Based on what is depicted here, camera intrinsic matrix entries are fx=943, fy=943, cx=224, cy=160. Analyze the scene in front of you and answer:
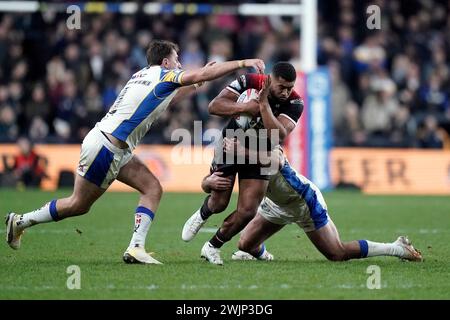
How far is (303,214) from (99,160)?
2051mm

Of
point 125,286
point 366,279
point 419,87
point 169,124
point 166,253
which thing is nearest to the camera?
point 125,286

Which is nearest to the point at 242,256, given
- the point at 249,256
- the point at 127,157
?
the point at 249,256

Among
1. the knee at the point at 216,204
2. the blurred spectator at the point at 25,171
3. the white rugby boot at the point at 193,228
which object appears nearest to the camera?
the knee at the point at 216,204

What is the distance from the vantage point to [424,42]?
917 inches

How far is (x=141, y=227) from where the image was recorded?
358 inches

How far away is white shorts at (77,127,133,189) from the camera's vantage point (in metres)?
9.07

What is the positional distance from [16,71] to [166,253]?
38.3 feet

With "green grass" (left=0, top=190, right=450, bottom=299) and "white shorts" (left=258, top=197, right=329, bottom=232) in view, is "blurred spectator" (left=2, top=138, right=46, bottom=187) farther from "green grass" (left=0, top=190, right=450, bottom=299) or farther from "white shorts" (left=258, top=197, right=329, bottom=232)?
"white shorts" (left=258, top=197, right=329, bottom=232)

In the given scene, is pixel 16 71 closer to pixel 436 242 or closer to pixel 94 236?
pixel 94 236

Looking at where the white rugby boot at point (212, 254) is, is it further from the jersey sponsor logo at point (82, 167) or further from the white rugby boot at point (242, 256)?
the jersey sponsor logo at point (82, 167)

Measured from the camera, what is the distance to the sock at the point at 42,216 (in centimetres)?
920

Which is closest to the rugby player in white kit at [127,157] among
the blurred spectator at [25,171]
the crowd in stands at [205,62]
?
the blurred spectator at [25,171]

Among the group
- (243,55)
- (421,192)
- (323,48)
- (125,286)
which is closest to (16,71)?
(243,55)

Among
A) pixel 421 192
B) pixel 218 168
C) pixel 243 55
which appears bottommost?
pixel 421 192
